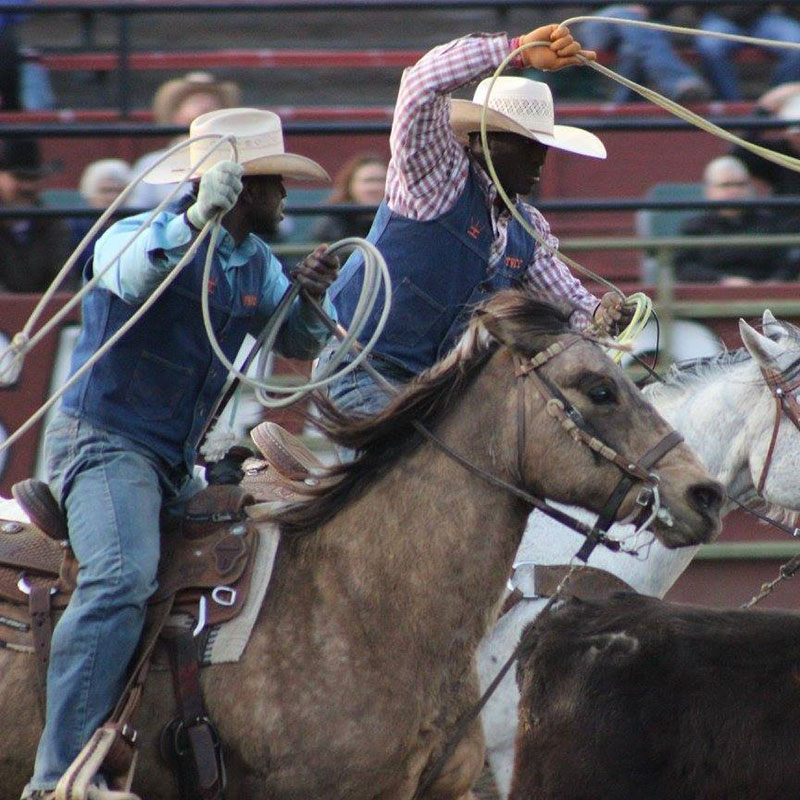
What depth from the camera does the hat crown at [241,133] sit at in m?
3.78

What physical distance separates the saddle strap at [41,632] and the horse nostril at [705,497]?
1568mm

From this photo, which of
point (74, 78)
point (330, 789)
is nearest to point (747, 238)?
point (330, 789)

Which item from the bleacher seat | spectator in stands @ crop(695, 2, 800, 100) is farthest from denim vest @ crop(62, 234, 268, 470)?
spectator in stands @ crop(695, 2, 800, 100)

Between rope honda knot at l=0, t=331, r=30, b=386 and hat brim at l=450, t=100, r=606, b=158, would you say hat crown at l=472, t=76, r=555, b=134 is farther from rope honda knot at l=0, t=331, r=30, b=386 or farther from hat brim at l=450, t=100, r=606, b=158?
Answer: rope honda knot at l=0, t=331, r=30, b=386

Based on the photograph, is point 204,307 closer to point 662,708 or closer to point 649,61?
point 662,708

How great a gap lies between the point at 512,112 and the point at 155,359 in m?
1.45

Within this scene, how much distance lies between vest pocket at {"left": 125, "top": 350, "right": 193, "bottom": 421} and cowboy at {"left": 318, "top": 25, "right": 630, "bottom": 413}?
606mm

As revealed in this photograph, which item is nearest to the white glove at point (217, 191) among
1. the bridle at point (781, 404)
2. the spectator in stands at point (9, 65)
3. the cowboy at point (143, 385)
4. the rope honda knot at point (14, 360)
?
the cowboy at point (143, 385)

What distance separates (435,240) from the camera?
4371 mm

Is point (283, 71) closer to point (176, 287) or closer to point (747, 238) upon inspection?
point (747, 238)

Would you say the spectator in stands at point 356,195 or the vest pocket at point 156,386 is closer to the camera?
the vest pocket at point 156,386

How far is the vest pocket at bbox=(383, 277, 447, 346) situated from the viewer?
439 cm

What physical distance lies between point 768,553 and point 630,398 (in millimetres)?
3069

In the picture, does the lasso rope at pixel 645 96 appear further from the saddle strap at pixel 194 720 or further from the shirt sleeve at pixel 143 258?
the saddle strap at pixel 194 720
